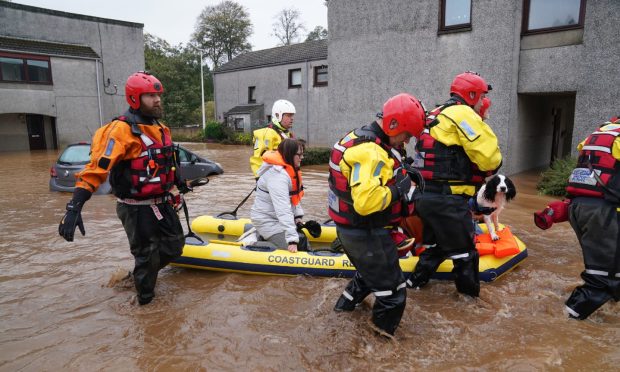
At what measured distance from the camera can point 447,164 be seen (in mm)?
3904

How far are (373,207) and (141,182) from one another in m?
2.15

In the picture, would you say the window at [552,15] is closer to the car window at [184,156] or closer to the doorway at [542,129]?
the doorway at [542,129]

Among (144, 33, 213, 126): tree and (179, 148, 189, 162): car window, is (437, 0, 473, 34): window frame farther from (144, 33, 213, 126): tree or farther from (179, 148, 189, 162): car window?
(144, 33, 213, 126): tree

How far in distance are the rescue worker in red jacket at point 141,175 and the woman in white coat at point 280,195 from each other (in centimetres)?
103

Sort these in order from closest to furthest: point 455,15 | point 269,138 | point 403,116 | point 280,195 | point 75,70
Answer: point 403,116 → point 280,195 → point 269,138 → point 455,15 → point 75,70

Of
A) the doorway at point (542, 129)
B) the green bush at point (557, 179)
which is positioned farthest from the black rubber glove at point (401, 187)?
the doorway at point (542, 129)

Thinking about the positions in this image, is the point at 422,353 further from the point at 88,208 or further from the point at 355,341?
the point at 88,208

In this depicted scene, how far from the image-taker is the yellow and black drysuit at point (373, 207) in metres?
2.89

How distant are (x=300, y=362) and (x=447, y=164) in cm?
205

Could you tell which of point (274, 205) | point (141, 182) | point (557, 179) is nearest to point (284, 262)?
point (274, 205)

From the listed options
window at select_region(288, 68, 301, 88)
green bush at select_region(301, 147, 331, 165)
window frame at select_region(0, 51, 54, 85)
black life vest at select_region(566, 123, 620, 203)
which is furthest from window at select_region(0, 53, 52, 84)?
black life vest at select_region(566, 123, 620, 203)

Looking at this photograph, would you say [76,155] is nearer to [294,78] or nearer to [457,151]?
[457,151]

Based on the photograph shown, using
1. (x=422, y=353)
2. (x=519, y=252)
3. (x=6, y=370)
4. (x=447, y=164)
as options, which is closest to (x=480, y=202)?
(x=519, y=252)

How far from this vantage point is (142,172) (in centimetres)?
388
